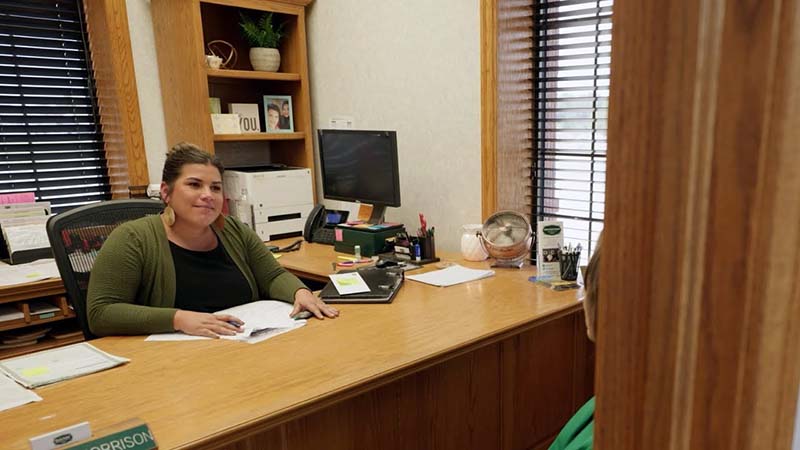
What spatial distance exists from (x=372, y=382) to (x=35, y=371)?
891 mm

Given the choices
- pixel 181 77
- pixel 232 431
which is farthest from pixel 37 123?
pixel 232 431

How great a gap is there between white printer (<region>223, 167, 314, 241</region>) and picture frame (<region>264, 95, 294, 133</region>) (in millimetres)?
278

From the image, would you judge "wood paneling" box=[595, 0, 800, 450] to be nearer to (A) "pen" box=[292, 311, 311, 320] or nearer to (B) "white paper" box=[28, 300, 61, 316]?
(A) "pen" box=[292, 311, 311, 320]

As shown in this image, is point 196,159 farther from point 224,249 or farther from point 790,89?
point 790,89

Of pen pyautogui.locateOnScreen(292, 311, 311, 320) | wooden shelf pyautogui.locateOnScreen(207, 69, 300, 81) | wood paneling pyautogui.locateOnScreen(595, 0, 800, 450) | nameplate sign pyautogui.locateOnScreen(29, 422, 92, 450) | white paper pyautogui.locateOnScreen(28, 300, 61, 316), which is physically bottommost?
white paper pyautogui.locateOnScreen(28, 300, 61, 316)

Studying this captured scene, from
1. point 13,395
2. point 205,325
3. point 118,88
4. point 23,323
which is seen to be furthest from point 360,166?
point 13,395

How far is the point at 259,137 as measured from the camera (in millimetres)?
3309

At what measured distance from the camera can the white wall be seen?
2.59 metres

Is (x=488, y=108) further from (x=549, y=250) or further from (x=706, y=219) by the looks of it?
(x=706, y=219)

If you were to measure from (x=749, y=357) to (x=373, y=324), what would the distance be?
→ 1430 mm

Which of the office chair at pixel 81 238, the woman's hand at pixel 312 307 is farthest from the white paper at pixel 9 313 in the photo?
the woman's hand at pixel 312 307

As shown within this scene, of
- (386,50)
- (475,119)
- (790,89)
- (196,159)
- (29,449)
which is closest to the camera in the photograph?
(790,89)

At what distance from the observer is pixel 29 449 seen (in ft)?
3.47

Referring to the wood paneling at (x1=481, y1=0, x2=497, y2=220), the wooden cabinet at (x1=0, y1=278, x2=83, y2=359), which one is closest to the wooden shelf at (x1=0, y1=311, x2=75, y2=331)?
the wooden cabinet at (x1=0, y1=278, x2=83, y2=359)
